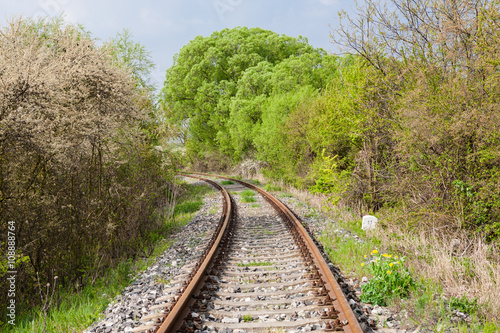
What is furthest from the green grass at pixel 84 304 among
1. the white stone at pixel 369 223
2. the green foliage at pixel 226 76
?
the green foliage at pixel 226 76

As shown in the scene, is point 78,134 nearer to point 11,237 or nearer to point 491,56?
point 11,237

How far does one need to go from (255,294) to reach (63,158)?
169 inches

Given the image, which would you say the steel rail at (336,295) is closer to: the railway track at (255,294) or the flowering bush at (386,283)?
the railway track at (255,294)

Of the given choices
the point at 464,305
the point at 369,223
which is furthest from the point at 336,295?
the point at 369,223

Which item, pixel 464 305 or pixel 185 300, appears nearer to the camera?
pixel 464 305

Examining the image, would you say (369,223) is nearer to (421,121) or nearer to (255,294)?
(421,121)

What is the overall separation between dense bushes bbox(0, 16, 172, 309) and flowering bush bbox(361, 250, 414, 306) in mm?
5055

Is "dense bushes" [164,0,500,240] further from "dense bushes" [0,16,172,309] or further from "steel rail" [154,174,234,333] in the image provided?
"dense bushes" [0,16,172,309]

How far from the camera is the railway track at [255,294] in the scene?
14.0ft

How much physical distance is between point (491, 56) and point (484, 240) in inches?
126

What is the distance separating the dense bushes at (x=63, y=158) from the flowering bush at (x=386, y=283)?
16.6 ft

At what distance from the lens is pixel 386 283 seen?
4.95 metres

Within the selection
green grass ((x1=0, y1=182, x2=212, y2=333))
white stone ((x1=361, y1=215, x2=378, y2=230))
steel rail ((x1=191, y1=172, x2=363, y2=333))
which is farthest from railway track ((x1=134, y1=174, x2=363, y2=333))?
white stone ((x1=361, y1=215, x2=378, y2=230))

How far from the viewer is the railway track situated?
425 cm
